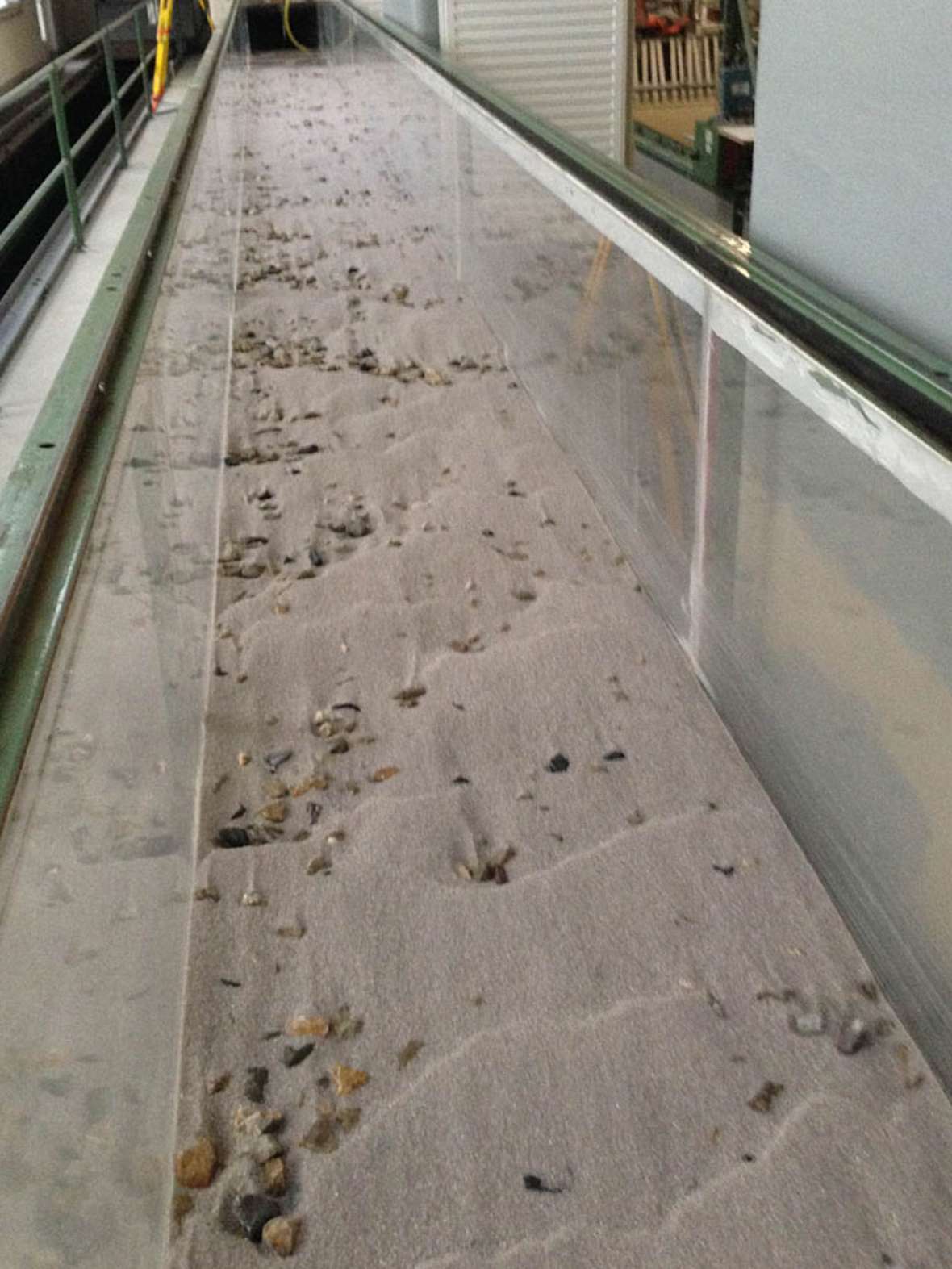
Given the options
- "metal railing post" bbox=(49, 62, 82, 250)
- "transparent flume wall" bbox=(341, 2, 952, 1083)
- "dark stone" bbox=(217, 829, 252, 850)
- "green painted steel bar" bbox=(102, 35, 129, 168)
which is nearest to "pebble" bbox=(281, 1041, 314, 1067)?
"dark stone" bbox=(217, 829, 252, 850)

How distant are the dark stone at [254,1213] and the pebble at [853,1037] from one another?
0.64 meters

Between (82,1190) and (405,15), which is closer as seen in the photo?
(82,1190)

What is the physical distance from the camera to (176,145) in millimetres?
3406

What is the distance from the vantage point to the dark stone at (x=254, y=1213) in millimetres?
1325

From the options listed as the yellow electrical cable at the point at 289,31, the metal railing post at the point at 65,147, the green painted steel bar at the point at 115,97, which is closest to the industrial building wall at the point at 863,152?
the metal railing post at the point at 65,147

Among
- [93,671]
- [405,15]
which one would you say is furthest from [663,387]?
[405,15]

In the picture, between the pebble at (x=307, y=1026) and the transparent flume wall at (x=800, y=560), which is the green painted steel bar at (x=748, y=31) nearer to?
the transparent flume wall at (x=800, y=560)

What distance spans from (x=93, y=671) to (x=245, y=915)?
71 cm

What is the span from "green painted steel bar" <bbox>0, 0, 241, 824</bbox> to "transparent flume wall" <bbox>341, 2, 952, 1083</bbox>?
762mm

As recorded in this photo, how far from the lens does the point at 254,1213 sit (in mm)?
1340

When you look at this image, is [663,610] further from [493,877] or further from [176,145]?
[176,145]

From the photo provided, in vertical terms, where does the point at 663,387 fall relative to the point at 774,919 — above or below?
above

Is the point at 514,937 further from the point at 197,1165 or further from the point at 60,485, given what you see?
the point at 60,485

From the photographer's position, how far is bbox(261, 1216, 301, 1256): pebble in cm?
130
